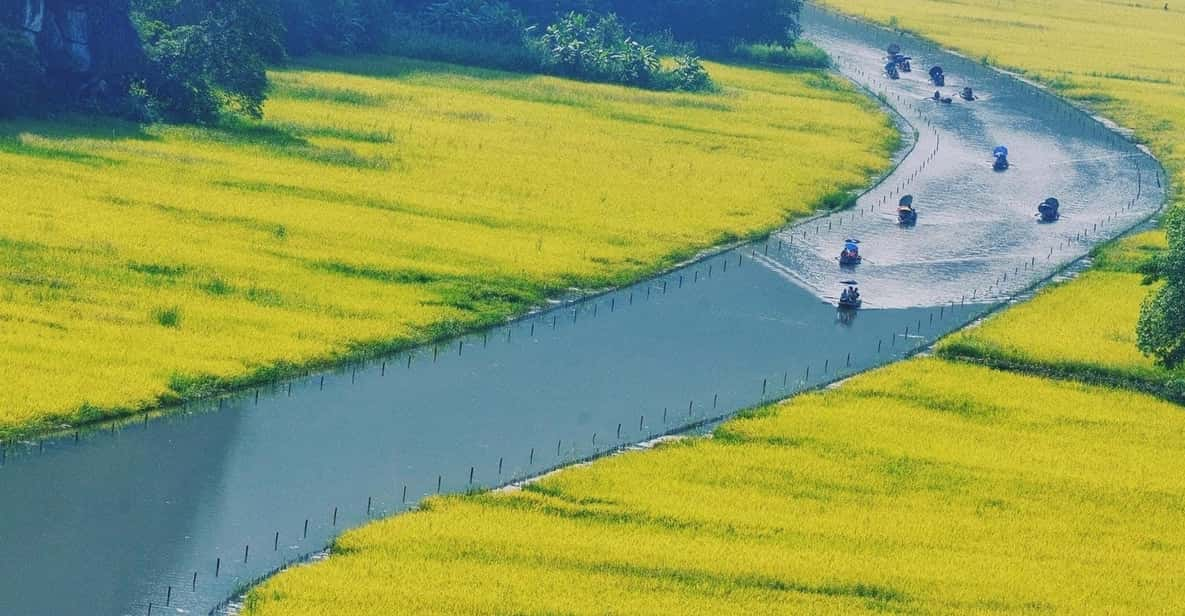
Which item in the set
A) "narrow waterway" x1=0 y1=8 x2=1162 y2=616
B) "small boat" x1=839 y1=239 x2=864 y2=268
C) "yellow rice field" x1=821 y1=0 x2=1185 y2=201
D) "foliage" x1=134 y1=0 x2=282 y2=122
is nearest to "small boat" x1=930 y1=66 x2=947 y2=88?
"yellow rice field" x1=821 y1=0 x2=1185 y2=201

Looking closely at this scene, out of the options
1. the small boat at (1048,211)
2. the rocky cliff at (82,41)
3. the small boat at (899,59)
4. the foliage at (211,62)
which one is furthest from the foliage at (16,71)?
the small boat at (899,59)

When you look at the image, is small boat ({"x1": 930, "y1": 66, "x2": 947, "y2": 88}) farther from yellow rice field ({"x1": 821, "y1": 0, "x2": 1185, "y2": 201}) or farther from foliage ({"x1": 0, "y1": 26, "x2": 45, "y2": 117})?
foliage ({"x1": 0, "y1": 26, "x2": 45, "y2": 117})

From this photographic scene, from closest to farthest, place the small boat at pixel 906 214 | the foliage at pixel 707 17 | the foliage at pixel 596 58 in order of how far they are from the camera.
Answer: the small boat at pixel 906 214 → the foliage at pixel 596 58 → the foliage at pixel 707 17

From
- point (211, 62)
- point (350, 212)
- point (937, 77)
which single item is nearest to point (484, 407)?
point (350, 212)

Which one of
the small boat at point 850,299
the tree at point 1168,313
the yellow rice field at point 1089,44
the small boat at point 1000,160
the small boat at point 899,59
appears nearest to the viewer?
the tree at point 1168,313

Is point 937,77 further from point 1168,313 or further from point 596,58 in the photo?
point 1168,313

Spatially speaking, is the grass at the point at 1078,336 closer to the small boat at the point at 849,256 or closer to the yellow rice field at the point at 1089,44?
the small boat at the point at 849,256

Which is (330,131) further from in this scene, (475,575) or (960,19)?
(960,19)
